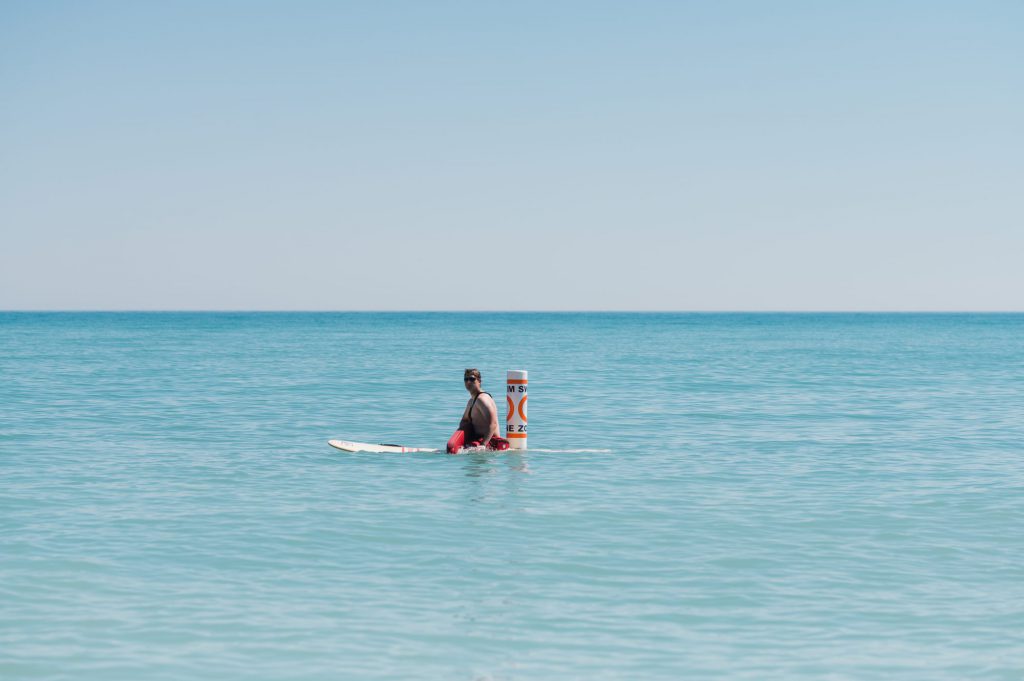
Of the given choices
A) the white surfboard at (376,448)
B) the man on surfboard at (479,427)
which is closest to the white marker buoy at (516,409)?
the man on surfboard at (479,427)

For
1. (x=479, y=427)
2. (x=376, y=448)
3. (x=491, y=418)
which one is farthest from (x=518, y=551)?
(x=376, y=448)

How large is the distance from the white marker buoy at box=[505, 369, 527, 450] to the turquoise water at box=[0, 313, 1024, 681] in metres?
0.32

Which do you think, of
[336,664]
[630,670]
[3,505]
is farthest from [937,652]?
[3,505]

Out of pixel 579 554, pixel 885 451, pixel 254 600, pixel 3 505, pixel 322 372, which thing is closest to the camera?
pixel 254 600

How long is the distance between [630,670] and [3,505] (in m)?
9.82

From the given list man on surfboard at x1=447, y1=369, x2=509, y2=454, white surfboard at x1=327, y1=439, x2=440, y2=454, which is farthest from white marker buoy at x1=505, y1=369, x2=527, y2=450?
white surfboard at x1=327, y1=439, x2=440, y2=454

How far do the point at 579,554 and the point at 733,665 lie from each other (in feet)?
11.5

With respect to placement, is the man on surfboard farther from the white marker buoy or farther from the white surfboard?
the white surfboard

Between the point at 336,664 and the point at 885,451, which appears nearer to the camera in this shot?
the point at 336,664

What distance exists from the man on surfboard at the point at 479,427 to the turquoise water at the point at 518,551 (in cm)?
43

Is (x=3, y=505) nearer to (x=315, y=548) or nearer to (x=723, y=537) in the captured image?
(x=315, y=548)

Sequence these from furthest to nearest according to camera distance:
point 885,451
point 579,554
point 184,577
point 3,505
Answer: point 885,451 → point 3,505 → point 579,554 → point 184,577

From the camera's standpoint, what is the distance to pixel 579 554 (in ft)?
37.3

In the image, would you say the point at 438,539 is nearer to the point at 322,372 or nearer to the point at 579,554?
the point at 579,554
